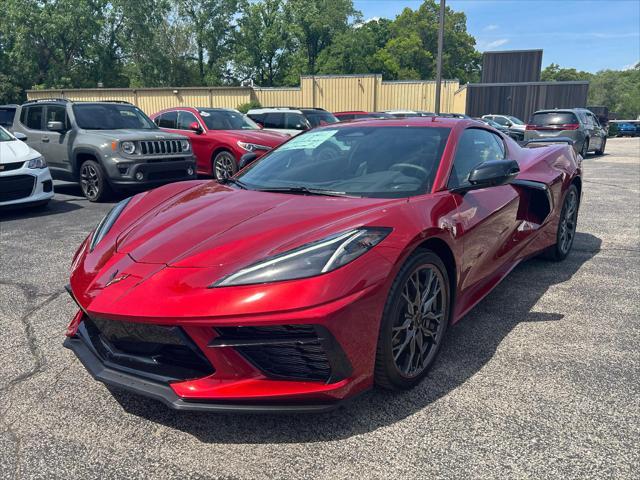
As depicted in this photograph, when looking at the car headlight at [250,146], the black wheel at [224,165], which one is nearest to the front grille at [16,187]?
the black wheel at [224,165]

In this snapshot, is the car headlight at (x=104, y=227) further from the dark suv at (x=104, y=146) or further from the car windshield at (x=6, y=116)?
the car windshield at (x=6, y=116)

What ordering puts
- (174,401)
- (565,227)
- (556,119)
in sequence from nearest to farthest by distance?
(174,401)
(565,227)
(556,119)

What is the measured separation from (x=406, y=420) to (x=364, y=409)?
21 cm

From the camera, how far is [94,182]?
8320 millimetres

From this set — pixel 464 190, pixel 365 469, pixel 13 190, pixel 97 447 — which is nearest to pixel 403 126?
pixel 464 190

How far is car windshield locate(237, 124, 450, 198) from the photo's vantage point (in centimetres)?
297

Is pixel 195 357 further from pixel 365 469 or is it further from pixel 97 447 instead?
pixel 365 469

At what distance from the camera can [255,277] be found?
210 cm

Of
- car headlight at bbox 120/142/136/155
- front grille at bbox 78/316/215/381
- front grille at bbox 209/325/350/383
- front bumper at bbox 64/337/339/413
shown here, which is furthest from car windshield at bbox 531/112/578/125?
front grille at bbox 78/316/215/381

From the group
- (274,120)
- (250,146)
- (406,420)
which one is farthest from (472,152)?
(274,120)

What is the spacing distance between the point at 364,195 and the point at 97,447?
1.76 m

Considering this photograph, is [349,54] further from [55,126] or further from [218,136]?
[55,126]

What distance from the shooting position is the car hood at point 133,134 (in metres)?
8.18

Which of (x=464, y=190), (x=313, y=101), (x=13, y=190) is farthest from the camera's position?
(x=313, y=101)
